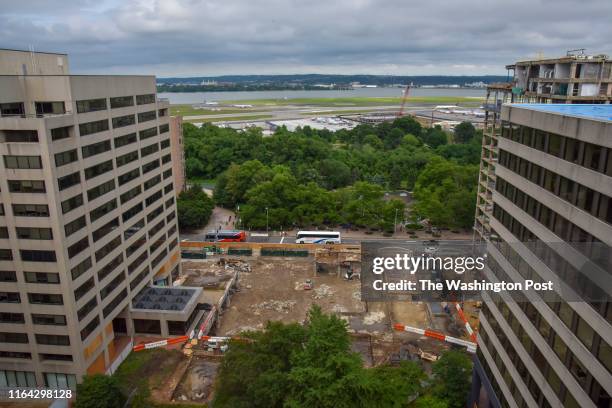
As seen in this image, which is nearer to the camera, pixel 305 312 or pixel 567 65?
pixel 567 65

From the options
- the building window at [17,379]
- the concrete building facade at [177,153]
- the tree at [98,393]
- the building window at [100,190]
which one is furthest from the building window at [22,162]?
the concrete building facade at [177,153]

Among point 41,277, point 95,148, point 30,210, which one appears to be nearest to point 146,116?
point 95,148

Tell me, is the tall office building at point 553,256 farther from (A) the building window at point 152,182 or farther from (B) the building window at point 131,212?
(A) the building window at point 152,182

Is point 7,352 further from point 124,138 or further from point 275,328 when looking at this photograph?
point 275,328

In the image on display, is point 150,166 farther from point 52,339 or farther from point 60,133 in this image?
point 52,339

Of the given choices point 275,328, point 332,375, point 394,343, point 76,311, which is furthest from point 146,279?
point 332,375
